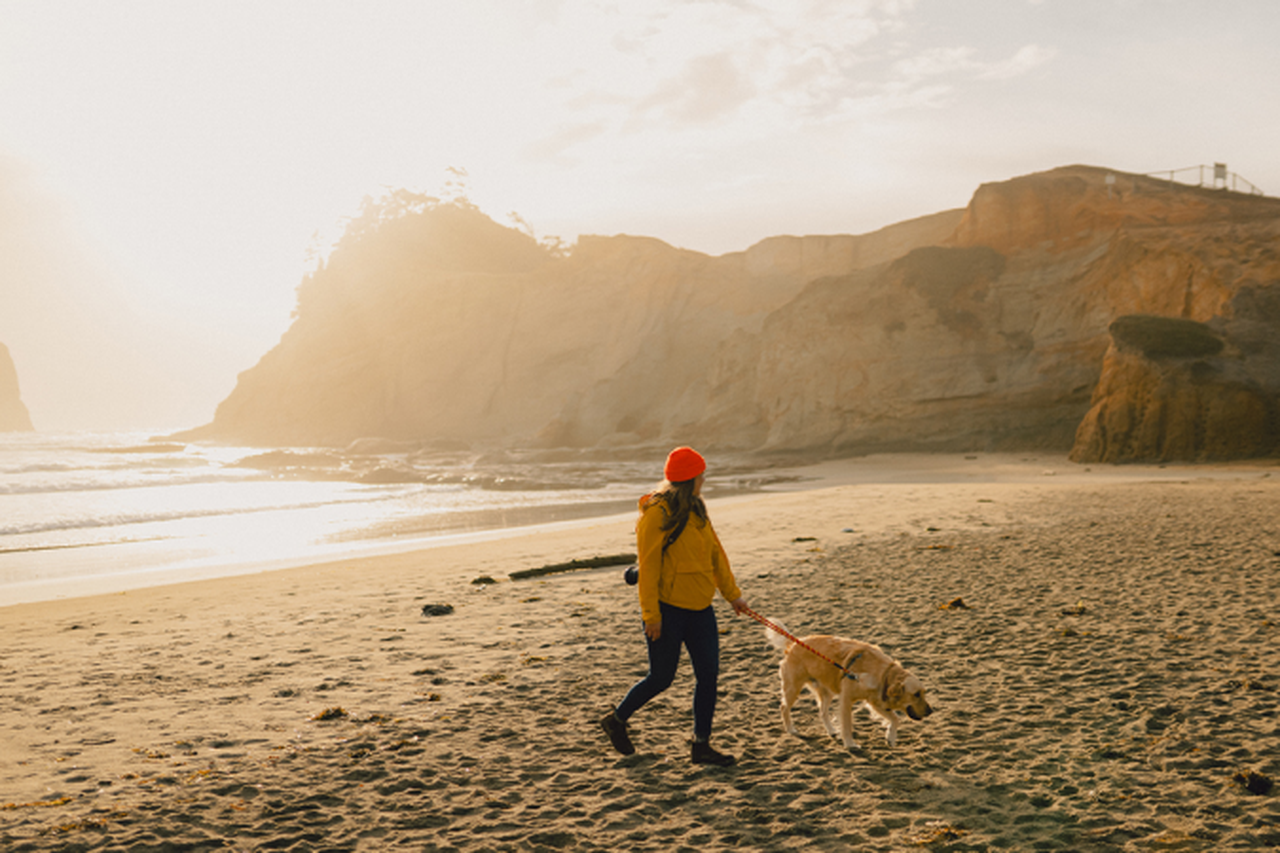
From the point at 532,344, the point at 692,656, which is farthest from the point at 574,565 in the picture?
the point at 532,344

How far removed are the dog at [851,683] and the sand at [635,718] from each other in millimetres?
163

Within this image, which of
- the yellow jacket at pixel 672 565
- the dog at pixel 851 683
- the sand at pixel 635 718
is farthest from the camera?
the dog at pixel 851 683

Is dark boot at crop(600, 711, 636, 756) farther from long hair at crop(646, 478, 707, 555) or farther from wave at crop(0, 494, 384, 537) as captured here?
wave at crop(0, 494, 384, 537)

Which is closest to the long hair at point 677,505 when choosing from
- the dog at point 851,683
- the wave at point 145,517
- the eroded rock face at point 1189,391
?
the dog at point 851,683

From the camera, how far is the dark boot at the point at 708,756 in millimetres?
3857

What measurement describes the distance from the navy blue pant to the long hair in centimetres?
35

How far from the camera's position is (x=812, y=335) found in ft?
119

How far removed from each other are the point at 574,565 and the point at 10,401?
617 ft

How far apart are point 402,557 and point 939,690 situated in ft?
27.6

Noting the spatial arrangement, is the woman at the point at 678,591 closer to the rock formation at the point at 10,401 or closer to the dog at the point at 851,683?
the dog at the point at 851,683

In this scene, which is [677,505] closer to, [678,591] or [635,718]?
[678,591]

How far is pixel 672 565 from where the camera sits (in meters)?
3.86

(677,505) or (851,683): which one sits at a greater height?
(677,505)

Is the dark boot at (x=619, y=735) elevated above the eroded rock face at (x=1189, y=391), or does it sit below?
below
